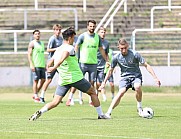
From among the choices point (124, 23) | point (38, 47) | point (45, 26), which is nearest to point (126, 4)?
point (124, 23)

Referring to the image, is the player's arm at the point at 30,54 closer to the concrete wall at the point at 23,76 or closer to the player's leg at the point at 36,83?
the player's leg at the point at 36,83

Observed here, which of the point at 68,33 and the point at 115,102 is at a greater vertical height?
the point at 68,33

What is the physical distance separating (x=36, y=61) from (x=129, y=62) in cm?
905

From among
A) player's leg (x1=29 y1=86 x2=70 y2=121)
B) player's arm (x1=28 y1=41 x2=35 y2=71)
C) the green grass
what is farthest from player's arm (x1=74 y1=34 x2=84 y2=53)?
player's leg (x1=29 y1=86 x2=70 y2=121)

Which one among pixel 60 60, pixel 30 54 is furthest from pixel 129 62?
pixel 30 54

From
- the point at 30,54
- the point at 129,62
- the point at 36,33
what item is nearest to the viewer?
the point at 129,62

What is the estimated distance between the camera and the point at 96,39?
2434 centimetres

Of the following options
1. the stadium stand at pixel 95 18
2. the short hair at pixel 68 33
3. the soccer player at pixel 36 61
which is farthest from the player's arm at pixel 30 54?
the stadium stand at pixel 95 18

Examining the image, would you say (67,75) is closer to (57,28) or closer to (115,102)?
(115,102)

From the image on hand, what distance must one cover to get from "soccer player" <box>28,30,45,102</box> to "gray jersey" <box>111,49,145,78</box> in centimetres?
800

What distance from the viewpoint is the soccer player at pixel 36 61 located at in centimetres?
2783

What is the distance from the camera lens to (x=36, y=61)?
28.5 meters

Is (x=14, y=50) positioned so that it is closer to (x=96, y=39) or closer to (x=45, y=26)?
(x=45, y=26)

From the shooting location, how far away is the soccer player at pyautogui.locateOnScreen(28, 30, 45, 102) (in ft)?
91.3
